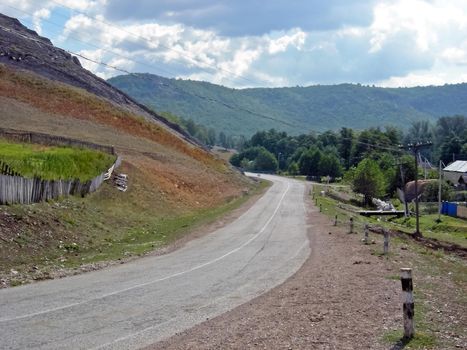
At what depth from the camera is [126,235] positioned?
102 ft

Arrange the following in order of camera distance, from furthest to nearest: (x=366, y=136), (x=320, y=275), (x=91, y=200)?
(x=366, y=136)
(x=91, y=200)
(x=320, y=275)

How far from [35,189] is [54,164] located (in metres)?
6.70

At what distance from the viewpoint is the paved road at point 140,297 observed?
35.5 feet

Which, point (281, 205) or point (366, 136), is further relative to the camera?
point (366, 136)

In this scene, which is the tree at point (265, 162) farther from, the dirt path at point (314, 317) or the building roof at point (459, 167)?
the dirt path at point (314, 317)

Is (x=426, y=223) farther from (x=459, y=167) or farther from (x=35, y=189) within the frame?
(x=459, y=167)

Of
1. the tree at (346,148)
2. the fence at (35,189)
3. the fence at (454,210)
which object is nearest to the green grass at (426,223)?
the fence at (454,210)

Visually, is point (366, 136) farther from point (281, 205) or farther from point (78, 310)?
point (78, 310)

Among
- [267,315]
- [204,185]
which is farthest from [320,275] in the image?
[204,185]

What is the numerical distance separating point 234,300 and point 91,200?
22326mm

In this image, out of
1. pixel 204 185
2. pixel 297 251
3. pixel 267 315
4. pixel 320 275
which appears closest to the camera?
pixel 267 315

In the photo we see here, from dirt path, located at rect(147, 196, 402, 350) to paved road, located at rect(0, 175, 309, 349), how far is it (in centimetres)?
64

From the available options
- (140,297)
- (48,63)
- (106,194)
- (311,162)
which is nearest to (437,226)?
(106,194)

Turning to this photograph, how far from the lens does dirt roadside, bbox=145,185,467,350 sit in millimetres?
10062
